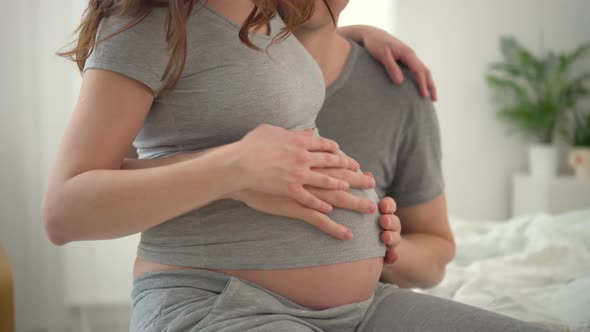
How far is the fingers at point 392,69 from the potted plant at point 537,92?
2.98 meters

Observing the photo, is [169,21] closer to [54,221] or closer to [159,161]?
[159,161]

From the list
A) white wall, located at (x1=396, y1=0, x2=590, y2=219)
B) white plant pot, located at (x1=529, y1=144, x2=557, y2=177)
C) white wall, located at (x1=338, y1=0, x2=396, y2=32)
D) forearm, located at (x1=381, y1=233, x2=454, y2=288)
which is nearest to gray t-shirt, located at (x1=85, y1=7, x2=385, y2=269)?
forearm, located at (x1=381, y1=233, x2=454, y2=288)

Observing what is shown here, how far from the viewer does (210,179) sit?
80cm

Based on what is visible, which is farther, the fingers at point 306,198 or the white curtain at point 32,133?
the white curtain at point 32,133

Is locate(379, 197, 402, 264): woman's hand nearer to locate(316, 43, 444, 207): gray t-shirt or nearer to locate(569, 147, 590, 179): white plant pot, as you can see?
locate(316, 43, 444, 207): gray t-shirt

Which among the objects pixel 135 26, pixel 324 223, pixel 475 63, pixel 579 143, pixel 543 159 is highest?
pixel 135 26

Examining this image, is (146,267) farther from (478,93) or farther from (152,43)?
(478,93)

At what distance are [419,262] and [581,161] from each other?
3134 mm

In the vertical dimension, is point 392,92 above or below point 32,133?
above

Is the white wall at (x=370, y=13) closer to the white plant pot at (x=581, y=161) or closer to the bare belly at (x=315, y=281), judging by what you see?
the white plant pot at (x=581, y=161)

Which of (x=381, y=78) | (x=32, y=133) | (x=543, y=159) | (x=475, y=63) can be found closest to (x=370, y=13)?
(x=475, y=63)

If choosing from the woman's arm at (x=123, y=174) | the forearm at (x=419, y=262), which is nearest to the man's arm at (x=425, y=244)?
the forearm at (x=419, y=262)

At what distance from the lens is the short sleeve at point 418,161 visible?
1350 millimetres

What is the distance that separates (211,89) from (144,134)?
133mm
